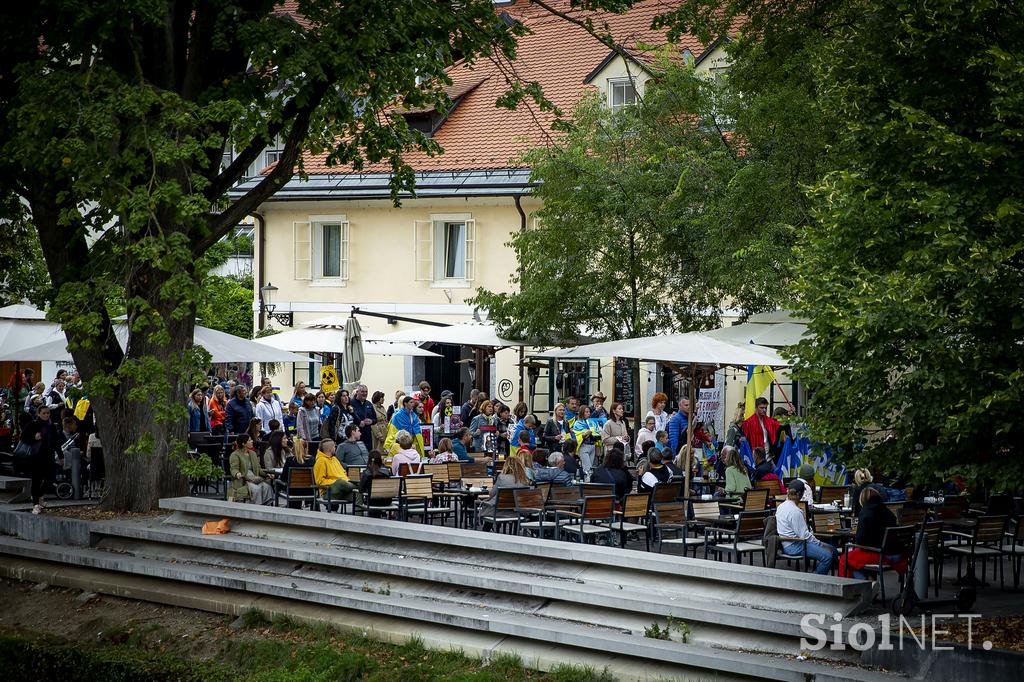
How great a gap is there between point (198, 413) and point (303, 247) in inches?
570

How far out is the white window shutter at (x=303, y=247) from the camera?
118 feet

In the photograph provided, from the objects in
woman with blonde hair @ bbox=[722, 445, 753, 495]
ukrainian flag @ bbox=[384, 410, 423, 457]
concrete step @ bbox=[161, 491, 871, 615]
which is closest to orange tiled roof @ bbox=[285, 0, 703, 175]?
ukrainian flag @ bbox=[384, 410, 423, 457]

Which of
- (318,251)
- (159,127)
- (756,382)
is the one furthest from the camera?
(318,251)

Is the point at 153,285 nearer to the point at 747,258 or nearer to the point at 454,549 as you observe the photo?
the point at 454,549

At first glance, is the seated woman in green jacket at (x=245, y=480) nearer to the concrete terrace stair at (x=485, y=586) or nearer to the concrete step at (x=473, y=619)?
the concrete terrace stair at (x=485, y=586)

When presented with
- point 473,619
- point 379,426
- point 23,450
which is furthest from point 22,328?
point 473,619

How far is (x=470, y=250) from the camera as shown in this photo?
3344 cm

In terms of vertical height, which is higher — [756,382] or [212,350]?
[212,350]

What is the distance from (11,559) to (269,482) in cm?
375

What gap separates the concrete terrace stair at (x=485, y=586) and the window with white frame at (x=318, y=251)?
20.8 meters

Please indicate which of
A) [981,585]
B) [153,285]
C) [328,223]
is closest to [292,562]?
[153,285]

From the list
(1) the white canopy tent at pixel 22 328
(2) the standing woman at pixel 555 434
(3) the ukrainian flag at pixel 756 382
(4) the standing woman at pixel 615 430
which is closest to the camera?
(1) the white canopy tent at pixel 22 328

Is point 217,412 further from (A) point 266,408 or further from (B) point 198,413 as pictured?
(B) point 198,413

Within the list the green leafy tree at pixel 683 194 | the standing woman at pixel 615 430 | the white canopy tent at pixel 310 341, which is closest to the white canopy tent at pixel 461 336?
the green leafy tree at pixel 683 194
